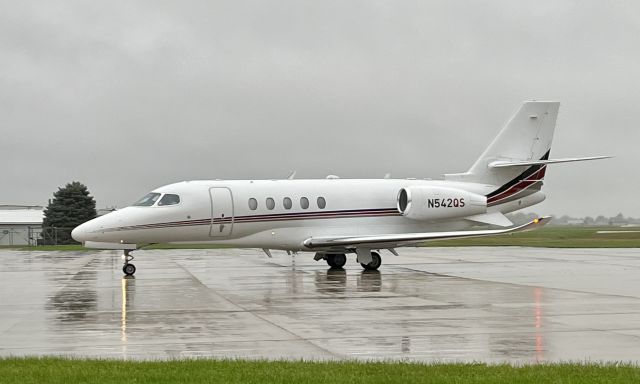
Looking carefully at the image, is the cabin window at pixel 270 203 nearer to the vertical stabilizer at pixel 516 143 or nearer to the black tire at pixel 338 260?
the black tire at pixel 338 260

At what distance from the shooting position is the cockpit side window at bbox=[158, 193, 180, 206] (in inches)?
996

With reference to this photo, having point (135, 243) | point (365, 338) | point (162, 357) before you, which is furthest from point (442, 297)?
point (135, 243)

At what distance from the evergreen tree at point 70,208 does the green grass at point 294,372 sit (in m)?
61.6

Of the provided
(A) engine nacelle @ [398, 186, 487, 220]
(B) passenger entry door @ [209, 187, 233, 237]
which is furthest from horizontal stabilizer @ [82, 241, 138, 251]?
(A) engine nacelle @ [398, 186, 487, 220]

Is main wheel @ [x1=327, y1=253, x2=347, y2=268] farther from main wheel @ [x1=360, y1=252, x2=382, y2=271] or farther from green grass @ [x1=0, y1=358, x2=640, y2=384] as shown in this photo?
green grass @ [x1=0, y1=358, x2=640, y2=384]

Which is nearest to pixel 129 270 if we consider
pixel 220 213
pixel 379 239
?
pixel 220 213

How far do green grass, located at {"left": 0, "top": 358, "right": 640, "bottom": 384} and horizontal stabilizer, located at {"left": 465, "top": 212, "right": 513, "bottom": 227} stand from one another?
64.5ft

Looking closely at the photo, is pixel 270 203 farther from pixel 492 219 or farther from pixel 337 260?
pixel 492 219

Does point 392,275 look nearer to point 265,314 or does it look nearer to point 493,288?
point 493,288

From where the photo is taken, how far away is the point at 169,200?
2536cm

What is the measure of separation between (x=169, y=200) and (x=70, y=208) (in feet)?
153

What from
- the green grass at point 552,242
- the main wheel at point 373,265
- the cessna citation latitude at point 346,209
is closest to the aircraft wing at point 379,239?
the cessna citation latitude at point 346,209

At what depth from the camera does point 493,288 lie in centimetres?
1986

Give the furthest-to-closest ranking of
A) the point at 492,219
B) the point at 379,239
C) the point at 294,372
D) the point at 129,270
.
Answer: the point at 492,219
the point at 379,239
the point at 129,270
the point at 294,372
